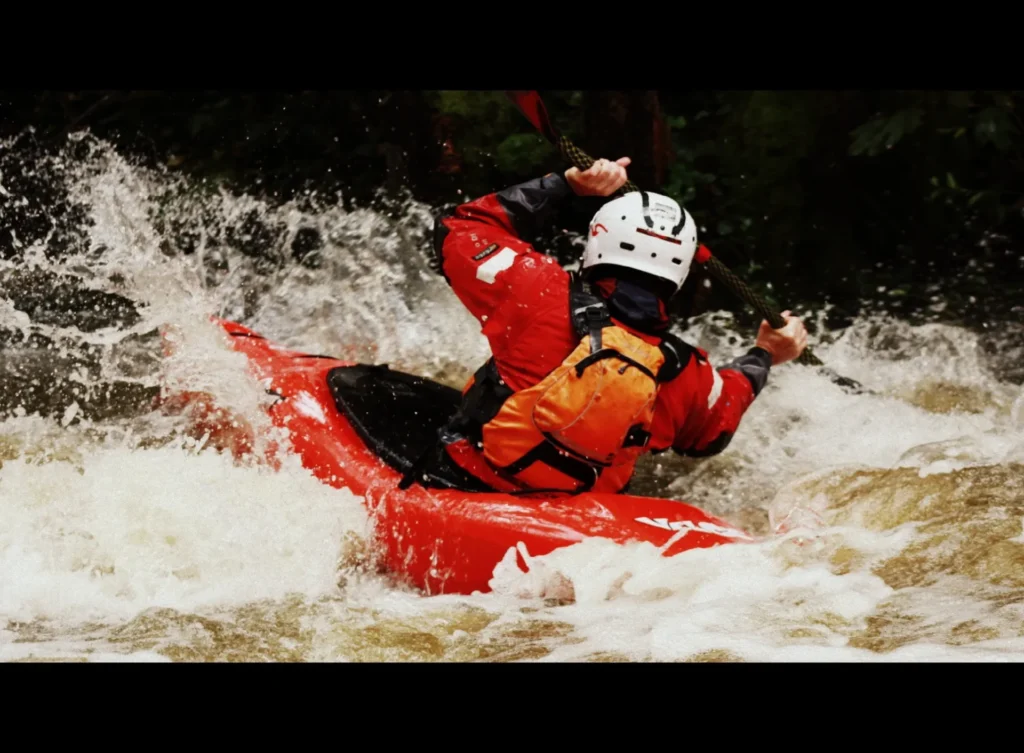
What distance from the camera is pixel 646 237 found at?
2.80m

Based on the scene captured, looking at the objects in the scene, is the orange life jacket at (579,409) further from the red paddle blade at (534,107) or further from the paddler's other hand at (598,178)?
the red paddle blade at (534,107)

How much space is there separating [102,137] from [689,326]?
3.67 m

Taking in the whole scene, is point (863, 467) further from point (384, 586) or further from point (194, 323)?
point (194, 323)

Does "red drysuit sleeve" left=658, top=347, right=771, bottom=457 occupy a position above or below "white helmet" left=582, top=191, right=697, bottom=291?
below

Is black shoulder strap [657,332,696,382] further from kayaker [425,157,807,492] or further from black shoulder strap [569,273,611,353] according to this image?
black shoulder strap [569,273,611,353]

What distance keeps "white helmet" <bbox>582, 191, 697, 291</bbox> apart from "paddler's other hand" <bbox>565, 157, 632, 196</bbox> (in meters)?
0.19

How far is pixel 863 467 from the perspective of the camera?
368 centimetres

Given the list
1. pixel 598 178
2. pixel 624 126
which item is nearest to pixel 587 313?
pixel 598 178

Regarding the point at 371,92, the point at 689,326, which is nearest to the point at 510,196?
the point at 689,326

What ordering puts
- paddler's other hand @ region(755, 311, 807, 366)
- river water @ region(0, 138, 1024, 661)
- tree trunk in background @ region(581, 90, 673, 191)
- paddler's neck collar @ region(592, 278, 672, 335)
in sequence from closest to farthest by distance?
river water @ region(0, 138, 1024, 661), paddler's neck collar @ region(592, 278, 672, 335), paddler's other hand @ region(755, 311, 807, 366), tree trunk in background @ region(581, 90, 673, 191)

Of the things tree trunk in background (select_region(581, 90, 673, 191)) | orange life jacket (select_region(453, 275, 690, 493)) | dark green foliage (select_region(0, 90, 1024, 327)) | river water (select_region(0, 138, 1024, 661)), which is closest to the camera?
river water (select_region(0, 138, 1024, 661))

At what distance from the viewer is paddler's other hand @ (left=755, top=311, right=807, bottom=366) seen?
10.9 feet

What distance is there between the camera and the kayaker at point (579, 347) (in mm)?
2701

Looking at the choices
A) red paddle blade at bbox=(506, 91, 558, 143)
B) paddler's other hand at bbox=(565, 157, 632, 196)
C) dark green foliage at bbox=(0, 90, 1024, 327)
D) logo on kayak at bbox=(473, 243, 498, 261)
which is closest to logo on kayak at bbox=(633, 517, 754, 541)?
logo on kayak at bbox=(473, 243, 498, 261)
